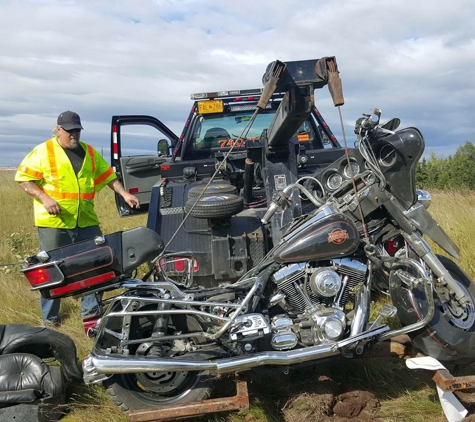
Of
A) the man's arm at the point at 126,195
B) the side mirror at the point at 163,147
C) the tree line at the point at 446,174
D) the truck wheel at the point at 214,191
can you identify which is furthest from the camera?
the tree line at the point at 446,174

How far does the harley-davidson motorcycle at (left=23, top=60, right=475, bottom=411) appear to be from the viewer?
2.68 meters

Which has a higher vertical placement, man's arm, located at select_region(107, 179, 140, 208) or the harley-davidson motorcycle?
man's arm, located at select_region(107, 179, 140, 208)

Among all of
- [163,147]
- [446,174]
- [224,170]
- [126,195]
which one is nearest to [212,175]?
[224,170]

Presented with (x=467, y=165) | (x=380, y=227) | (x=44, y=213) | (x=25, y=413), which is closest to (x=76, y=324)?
(x=44, y=213)

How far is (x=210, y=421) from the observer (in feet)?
9.68

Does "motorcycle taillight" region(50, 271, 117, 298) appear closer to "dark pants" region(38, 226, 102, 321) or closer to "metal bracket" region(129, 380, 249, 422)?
"metal bracket" region(129, 380, 249, 422)

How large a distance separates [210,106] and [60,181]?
2.96m

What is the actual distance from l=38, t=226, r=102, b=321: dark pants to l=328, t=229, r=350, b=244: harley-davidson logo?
246 cm

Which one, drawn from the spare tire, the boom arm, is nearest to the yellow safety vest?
the spare tire

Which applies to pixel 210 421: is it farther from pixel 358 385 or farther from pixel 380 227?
pixel 380 227

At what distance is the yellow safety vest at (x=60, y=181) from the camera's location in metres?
4.25

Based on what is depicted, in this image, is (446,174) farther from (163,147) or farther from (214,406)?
(214,406)

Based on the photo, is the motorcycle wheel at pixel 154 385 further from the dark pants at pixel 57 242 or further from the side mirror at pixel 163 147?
the side mirror at pixel 163 147

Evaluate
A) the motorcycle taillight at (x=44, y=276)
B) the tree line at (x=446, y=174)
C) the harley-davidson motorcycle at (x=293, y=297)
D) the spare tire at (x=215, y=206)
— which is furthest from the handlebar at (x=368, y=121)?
the tree line at (x=446, y=174)
